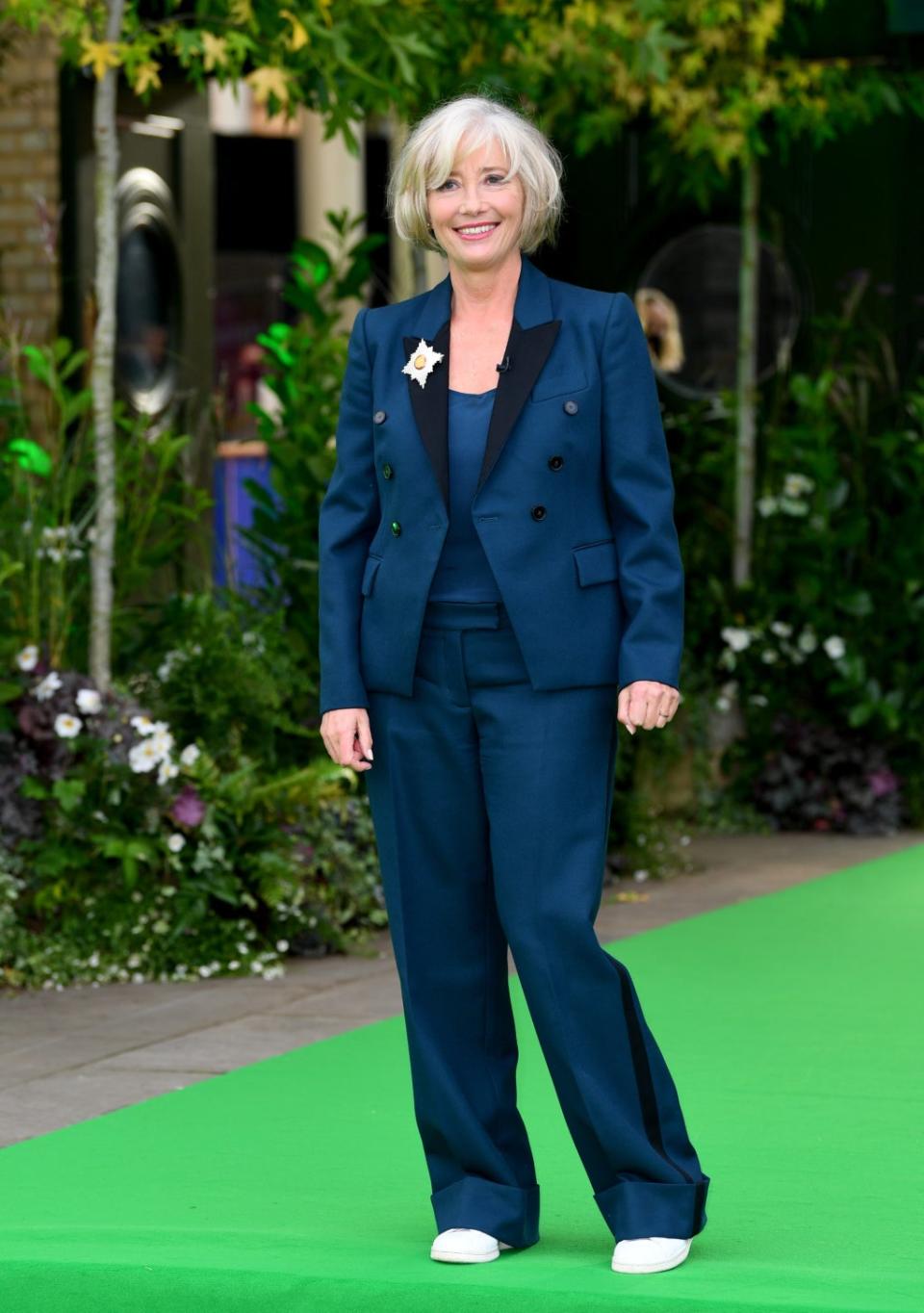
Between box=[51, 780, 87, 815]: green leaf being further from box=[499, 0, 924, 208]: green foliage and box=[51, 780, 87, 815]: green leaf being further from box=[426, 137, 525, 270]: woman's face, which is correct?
box=[499, 0, 924, 208]: green foliage

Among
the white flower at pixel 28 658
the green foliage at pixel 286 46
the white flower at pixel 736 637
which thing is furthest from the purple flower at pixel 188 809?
the white flower at pixel 736 637

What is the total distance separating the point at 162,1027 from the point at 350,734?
2470mm

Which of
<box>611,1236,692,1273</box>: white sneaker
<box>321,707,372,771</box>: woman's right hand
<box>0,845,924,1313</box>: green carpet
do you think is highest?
<box>321,707,372,771</box>: woman's right hand

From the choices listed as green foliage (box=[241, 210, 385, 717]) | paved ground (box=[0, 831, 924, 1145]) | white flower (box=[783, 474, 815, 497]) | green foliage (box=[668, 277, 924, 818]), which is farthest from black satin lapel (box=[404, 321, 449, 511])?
white flower (box=[783, 474, 815, 497])

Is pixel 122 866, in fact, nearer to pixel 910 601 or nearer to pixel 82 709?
pixel 82 709

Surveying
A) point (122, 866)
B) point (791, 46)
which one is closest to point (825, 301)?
point (791, 46)

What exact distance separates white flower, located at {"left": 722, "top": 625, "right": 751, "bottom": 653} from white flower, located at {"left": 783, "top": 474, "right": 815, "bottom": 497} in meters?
0.58

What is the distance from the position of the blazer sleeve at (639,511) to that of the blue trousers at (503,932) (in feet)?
0.40

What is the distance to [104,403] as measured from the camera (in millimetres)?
7059

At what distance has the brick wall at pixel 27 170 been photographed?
1023 cm

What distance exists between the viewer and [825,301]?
11.4 m

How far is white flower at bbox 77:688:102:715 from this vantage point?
679 cm

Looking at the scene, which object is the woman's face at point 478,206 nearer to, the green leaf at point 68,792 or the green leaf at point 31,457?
the green leaf at point 68,792

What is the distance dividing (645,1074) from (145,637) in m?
3.96
